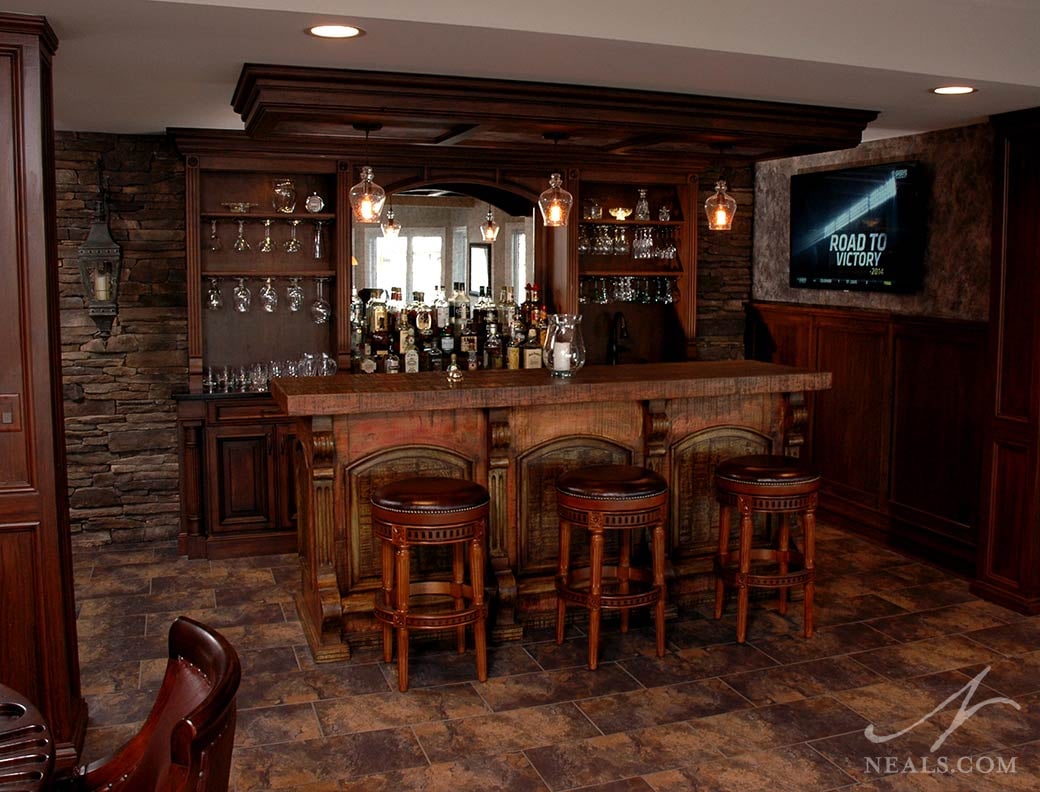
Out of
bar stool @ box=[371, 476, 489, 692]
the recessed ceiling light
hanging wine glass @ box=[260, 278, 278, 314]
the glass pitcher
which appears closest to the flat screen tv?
the glass pitcher

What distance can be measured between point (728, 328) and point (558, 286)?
138 cm

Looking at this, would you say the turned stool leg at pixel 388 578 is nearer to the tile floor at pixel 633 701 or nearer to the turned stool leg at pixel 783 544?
the tile floor at pixel 633 701

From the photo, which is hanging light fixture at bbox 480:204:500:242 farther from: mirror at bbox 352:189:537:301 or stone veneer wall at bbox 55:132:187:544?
stone veneer wall at bbox 55:132:187:544

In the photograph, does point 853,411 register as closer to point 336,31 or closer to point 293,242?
point 293,242

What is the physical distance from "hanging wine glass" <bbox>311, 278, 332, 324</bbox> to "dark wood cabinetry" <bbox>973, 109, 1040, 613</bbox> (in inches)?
147

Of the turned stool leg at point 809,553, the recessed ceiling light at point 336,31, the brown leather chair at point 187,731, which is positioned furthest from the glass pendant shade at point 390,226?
the brown leather chair at point 187,731

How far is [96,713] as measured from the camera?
378cm

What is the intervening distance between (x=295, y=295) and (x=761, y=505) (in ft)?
10.4

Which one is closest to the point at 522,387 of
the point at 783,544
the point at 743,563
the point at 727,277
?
the point at 743,563

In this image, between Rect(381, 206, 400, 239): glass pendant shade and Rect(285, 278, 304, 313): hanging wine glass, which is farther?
Rect(381, 206, 400, 239): glass pendant shade

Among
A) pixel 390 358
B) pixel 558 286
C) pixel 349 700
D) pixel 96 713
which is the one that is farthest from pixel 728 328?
pixel 96 713

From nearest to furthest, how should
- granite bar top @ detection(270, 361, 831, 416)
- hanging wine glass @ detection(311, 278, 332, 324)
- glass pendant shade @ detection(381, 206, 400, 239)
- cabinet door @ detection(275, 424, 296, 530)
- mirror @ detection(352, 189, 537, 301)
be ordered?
granite bar top @ detection(270, 361, 831, 416) → cabinet door @ detection(275, 424, 296, 530) → hanging wine glass @ detection(311, 278, 332, 324) → glass pendant shade @ detection(381, 206, 400, 239) → mirror @ detection(352, 189, 537, 301)

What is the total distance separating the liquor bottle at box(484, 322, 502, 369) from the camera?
657 centimetres

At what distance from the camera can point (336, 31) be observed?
3.33 m
